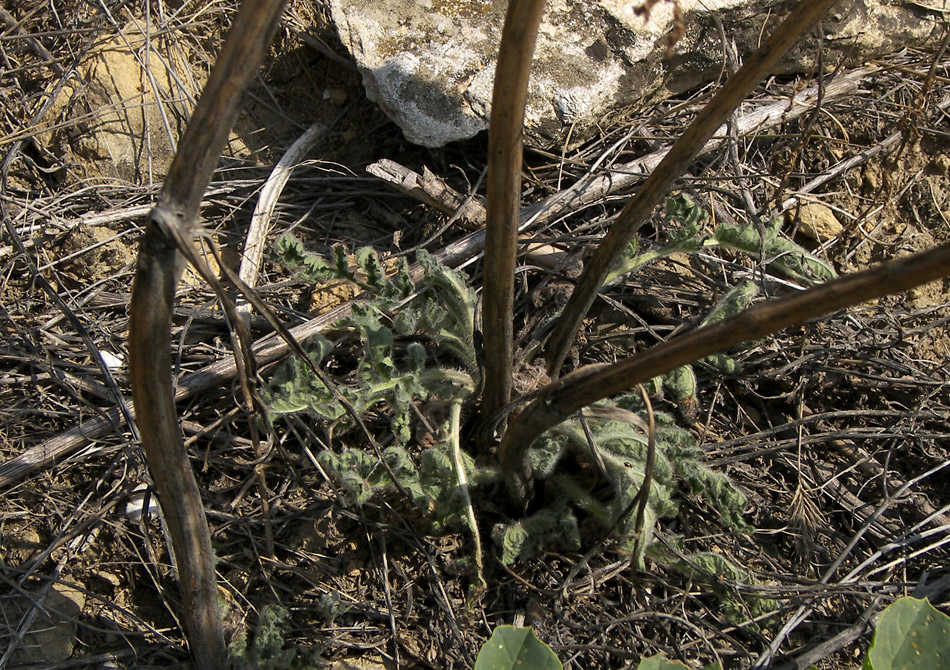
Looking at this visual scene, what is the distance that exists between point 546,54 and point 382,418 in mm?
1319

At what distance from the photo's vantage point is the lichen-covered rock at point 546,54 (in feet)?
7.70

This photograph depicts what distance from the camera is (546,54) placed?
2.43 meters

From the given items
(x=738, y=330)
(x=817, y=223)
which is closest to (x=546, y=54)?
(x=817, y=223)

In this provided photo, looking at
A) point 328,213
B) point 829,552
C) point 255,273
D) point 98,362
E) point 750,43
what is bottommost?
point 829,552

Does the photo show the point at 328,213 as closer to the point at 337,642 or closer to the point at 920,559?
the point at 337,642

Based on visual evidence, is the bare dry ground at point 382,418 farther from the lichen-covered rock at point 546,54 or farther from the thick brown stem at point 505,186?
the thick brown stem at point 505,186

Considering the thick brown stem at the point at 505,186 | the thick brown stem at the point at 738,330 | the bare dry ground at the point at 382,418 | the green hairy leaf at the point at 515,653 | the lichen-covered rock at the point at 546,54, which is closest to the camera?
the thick brown stem at the point at 738,330

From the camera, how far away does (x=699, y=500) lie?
2.07m

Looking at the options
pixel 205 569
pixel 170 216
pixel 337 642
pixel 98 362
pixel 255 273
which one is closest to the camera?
pixel 170 216

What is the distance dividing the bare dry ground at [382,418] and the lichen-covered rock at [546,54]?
132 millimetres

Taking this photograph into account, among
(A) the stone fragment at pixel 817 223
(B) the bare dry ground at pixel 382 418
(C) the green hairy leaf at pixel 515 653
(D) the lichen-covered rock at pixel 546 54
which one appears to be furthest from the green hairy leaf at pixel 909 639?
(D) the lichen-covered rock at pixel 546 54

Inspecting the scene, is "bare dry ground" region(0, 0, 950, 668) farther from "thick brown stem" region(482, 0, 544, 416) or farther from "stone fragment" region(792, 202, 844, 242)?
"thick brown stem" region(482, 0, 544, 416)

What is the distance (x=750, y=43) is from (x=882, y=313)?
1.04m

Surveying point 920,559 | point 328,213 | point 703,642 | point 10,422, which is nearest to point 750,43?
point 328,213
